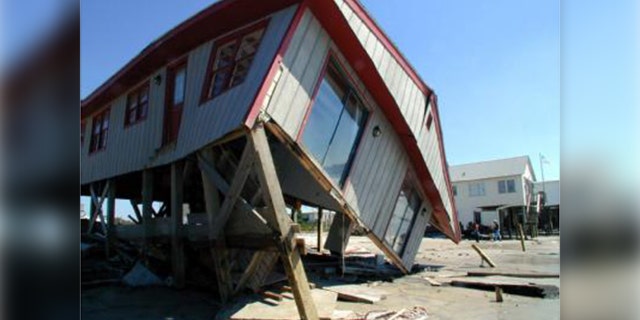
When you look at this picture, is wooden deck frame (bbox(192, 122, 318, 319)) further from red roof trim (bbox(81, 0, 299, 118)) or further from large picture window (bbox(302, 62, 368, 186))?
red roof trim (bbox(81, 0, 299, 118))

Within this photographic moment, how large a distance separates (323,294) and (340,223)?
11.5 ft

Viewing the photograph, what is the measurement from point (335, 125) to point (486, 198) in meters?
40.4

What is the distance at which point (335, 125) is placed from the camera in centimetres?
866

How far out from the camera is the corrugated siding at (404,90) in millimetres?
7949

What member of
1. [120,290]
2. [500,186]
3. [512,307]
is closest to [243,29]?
[120,290]

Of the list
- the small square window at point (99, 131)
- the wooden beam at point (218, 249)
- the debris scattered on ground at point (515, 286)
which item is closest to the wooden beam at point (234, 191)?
the wooden beam at point (218, 249)

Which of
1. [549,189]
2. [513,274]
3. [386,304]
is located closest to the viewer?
[386,304]

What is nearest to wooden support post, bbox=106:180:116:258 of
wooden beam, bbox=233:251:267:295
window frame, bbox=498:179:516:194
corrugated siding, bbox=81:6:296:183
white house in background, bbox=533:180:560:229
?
corrugated siding, bbox=81:6:296:183

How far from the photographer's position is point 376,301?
868cm

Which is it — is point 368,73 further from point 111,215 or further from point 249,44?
point 111,215

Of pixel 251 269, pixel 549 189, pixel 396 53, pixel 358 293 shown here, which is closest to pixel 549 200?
pixel 549 189

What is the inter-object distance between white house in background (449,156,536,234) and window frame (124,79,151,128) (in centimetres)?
3805

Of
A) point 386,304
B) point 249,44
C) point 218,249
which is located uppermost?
point 249,44

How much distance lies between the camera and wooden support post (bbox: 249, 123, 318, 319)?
6.50 meters
